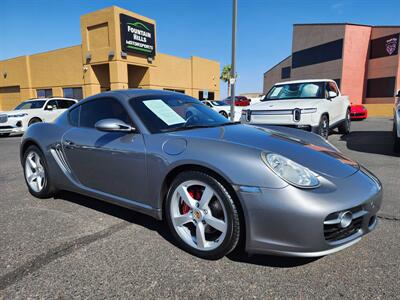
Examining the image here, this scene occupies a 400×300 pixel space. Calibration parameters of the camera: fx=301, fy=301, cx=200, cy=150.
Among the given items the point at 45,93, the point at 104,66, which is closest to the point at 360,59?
the point at 104,66

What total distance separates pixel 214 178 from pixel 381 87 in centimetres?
3743

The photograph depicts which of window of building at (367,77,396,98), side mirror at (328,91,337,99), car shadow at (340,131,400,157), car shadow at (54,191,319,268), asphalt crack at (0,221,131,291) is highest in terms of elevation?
window of building at (367,77,396,98)

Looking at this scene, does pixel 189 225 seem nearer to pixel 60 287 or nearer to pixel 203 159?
pixel 203 159

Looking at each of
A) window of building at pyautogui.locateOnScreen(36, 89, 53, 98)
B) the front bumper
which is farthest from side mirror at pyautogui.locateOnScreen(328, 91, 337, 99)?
window of building at pyautogui.locateOnScreen(36, 89, 53, 98)

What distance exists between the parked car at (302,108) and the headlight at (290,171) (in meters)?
4.97

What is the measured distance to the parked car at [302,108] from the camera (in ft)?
22.5

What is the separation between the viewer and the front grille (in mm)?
1968

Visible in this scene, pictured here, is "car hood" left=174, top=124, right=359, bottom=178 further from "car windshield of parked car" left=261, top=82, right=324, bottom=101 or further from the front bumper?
"car windshield of parked car" left=261, top=82, right=324, bottom=101

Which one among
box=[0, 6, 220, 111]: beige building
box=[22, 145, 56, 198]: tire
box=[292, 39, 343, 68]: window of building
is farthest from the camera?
box=[292, 39, 343, 68]: window of building

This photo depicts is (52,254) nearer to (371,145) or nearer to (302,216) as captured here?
(302,216)

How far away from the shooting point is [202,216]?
7.63 ft

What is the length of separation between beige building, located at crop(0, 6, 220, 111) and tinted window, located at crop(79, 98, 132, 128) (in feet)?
63.9

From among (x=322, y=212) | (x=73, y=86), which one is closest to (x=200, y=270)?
(x=322, y=212)

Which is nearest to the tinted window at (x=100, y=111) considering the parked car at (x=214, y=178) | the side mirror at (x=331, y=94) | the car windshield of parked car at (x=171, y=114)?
the parked car at (x=214, y=178)
